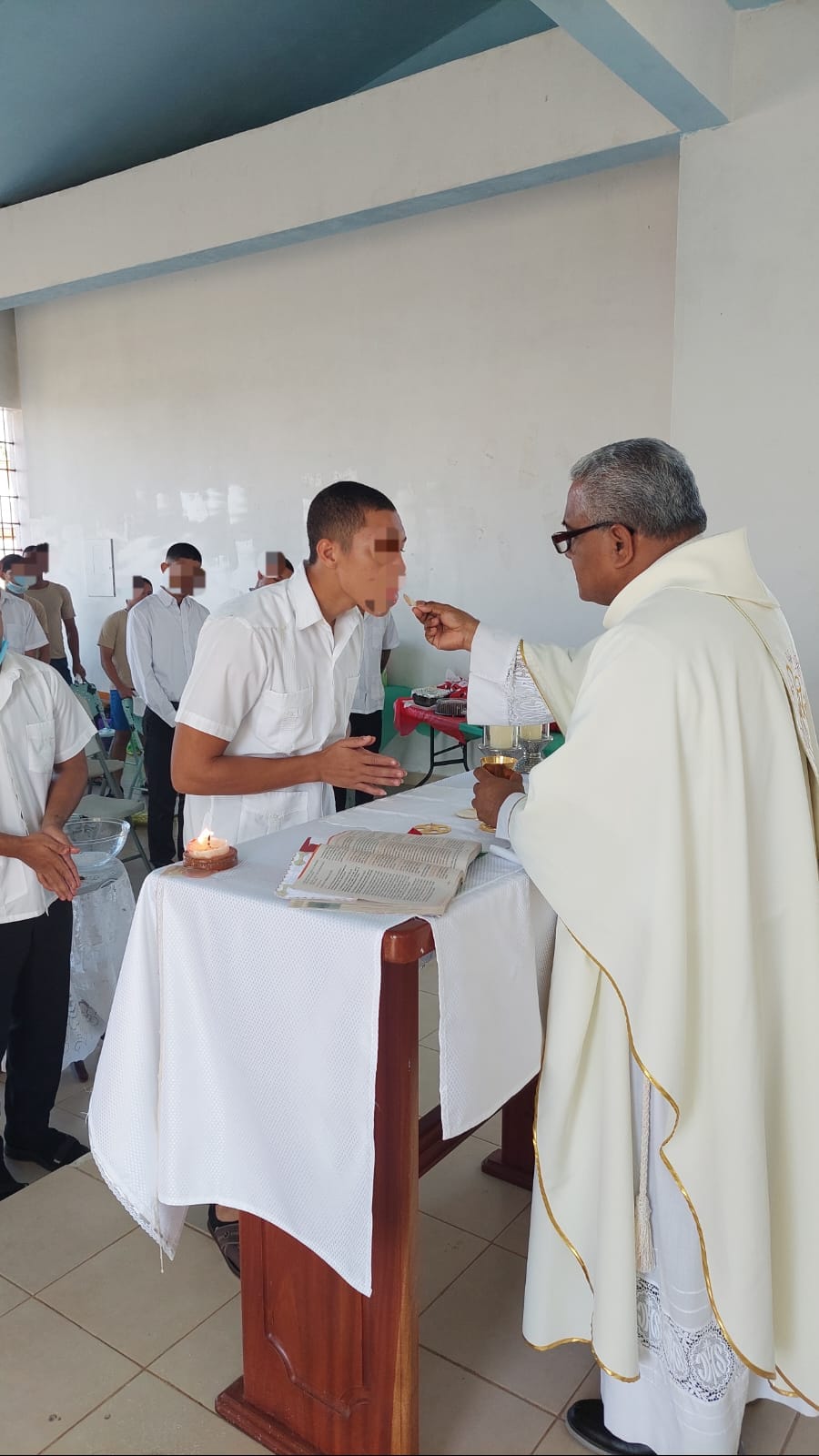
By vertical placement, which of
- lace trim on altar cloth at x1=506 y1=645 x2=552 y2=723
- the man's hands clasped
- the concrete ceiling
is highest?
the concrete ceiling

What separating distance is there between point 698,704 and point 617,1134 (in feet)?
2.52

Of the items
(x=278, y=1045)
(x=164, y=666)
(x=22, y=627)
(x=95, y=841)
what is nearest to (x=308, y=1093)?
(x=278, y=1045)

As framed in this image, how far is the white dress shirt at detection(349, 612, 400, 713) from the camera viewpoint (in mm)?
6617

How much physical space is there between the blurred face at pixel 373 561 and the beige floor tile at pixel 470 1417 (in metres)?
1.66

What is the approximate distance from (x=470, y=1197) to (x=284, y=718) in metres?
1.39

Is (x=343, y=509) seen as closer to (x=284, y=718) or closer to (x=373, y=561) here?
(x=373, y=561)

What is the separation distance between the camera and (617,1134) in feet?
5.97

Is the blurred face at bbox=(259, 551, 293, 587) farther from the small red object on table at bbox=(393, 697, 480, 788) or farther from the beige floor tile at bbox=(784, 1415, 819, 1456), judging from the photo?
the beige floor tile at bbox=(784, 1415, 819, 1456)

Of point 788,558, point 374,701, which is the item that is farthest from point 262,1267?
point 374,701

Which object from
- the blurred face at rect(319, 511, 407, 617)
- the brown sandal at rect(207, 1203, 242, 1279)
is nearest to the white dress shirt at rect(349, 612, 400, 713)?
the blurred face at rect(319, 511, 407, 617)

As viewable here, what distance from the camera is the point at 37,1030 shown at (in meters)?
3.00

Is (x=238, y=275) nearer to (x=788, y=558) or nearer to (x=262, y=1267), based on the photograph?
(x=788, y=558)

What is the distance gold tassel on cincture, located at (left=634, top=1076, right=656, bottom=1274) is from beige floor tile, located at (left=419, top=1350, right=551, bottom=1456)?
390 millimetres

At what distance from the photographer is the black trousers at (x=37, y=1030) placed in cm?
298
